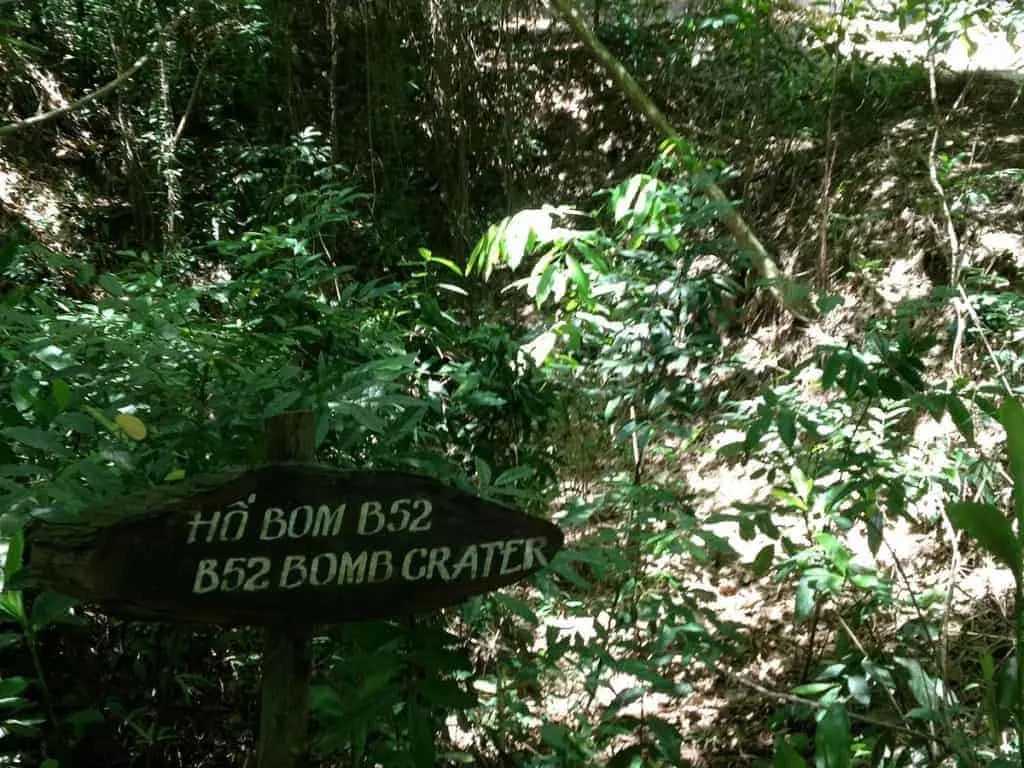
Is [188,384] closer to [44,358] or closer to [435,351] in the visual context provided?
[44,358]

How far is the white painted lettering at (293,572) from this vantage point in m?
1.22

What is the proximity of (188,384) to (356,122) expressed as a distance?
4584mm

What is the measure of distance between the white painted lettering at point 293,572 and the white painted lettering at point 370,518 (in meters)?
0.09

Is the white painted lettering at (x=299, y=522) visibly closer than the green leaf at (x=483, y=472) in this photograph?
Yes

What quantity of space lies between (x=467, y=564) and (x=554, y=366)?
3.68ft

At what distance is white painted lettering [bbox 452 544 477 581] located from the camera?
4.23 feet

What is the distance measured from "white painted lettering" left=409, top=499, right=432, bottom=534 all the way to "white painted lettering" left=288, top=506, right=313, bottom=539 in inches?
6.0

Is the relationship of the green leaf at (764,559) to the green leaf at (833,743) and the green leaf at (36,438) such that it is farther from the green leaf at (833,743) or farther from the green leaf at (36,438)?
the green leaf at (36,438)

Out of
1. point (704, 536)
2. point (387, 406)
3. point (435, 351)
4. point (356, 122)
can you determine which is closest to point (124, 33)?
point (356, 122)

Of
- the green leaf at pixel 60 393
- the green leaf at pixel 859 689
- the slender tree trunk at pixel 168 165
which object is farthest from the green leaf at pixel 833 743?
the slender tree trunk at pixel 168 165

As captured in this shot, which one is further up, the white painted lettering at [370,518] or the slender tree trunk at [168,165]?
the slender tree trunk at [168,165]

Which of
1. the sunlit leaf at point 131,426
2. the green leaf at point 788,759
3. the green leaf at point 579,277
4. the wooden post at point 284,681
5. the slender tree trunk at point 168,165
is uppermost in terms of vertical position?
the slender tree trunk at point 168,165

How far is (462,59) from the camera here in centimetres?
513

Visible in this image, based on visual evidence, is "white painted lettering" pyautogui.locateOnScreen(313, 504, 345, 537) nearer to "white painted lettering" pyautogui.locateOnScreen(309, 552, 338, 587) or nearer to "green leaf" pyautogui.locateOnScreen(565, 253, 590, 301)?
"white painted lettering" pyautogui.locateOnScreen(309, 552, 338, 587)
